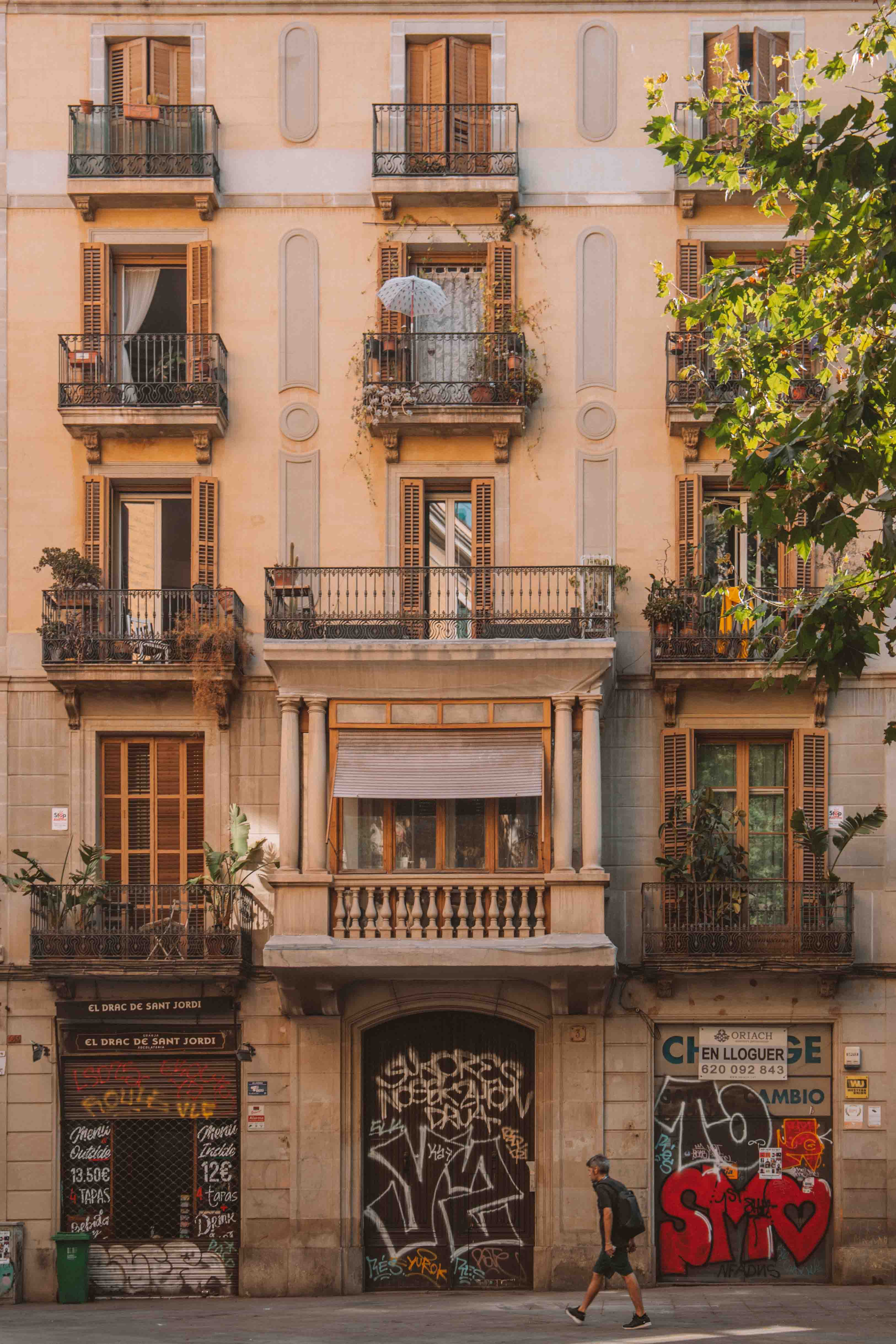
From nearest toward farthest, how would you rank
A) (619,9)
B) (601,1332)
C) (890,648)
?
(890,648) < (601,1332) < (619,9)

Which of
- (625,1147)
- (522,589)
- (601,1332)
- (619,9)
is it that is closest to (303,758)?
(522,589)

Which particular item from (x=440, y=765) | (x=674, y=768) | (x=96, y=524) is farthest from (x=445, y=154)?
(x=674, y=768)

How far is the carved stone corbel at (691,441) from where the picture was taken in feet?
72.3

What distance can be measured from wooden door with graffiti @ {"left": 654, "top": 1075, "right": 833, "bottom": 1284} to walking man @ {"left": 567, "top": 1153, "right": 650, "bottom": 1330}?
4.18 meters

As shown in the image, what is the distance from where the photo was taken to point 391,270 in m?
22.3

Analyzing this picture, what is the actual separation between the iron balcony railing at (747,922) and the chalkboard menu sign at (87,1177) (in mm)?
7403

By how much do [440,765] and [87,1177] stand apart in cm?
705

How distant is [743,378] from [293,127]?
26.9 feet

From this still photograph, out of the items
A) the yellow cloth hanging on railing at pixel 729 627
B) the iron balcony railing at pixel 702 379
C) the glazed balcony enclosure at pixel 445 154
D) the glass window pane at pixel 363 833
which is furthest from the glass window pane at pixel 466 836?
the glazed balcony enclosure at pixel 445 154

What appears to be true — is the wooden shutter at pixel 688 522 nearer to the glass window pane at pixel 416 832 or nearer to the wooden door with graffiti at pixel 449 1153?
the glass window pane at pixel 416 832

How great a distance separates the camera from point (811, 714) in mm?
21844

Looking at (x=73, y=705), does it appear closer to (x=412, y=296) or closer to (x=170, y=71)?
(x=412, y=296)

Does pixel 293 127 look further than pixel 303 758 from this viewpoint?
Yes

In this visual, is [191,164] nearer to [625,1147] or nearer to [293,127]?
[293,127]
